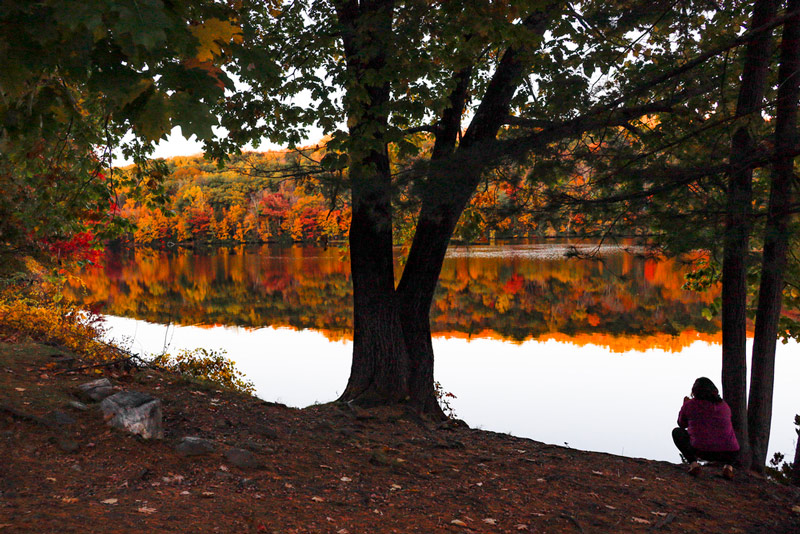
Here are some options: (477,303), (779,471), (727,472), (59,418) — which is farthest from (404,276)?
(477,303)

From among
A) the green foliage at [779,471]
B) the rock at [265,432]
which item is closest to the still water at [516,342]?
the green foliage at [779,471]

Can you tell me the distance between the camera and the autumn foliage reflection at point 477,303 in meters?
19.2

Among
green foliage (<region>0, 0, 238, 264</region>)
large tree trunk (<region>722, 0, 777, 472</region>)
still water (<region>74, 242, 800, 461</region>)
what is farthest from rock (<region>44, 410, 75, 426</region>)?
large tree trunk (<region>722, 0, 777, 472</region>)

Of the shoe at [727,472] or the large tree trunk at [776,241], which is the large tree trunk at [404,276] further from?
the shoe at [727,472]

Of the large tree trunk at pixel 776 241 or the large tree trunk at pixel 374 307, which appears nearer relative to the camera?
the large tree trunk at pixel 776 241

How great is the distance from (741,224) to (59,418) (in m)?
5.94

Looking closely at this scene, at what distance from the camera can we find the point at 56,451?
4.10m

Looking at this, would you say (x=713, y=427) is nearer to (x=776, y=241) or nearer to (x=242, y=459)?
(x=776, y=241)

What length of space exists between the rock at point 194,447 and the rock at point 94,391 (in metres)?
1.22

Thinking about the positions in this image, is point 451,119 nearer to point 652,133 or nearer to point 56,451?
point 652,133

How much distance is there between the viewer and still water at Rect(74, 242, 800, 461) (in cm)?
1146

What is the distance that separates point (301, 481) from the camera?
4383mm

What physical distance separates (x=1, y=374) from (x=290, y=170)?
3.70 m

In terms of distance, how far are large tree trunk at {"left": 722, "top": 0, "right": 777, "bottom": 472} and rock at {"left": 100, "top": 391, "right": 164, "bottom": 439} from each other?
507 centimetres
